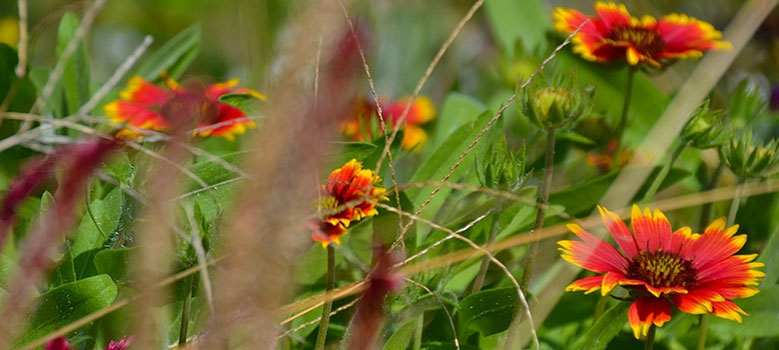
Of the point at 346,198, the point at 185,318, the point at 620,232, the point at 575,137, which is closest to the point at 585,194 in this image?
the point at 575,137

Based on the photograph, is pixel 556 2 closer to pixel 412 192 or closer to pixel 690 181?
pixel 690 181

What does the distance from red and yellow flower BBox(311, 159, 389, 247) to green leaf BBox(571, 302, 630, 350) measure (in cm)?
20

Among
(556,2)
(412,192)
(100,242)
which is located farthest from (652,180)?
(556,2)

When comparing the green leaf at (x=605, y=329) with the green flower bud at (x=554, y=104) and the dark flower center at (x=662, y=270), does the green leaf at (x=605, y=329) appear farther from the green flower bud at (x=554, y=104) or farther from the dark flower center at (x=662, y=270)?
the green flower bud at (x=554, y=104)

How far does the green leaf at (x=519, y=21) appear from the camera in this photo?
116 cm

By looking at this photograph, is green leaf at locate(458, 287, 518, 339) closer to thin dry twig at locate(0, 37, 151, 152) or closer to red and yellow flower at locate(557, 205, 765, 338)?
red and yellow flower at locate(557, 205, 765, 338)

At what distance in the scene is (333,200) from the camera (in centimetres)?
58

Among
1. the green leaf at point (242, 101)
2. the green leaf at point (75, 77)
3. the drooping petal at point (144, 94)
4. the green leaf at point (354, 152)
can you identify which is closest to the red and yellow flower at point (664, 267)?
the green leaf at point (354, 152)

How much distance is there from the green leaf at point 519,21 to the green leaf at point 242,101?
53cm

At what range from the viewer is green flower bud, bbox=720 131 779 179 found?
67 cm

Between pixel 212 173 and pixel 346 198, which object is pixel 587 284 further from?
pixel 212 173

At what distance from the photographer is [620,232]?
577mm

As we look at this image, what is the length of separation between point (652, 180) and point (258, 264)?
604mm

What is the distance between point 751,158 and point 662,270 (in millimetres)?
186
